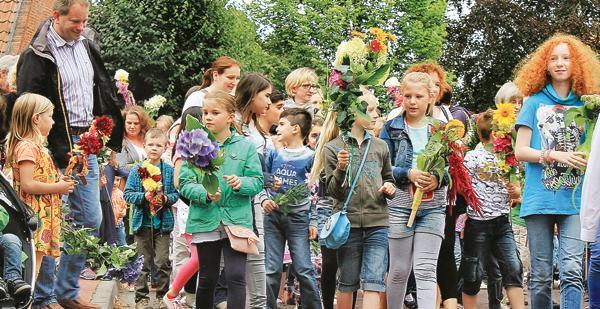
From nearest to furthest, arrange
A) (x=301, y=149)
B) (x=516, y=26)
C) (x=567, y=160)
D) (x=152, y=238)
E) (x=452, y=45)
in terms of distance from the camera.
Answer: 1. (x=567, y=160)
2. (x=301, y=149)
3. (x=152, y=238)
4. (x=516, y=26)
5. (x=452, y=45)

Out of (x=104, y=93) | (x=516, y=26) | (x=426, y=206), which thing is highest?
(x=516, y=26)

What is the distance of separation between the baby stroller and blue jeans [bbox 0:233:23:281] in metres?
0.14

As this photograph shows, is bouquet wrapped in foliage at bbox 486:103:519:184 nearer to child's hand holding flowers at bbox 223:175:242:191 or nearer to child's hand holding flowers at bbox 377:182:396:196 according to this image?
child's hand holding flowers at bbox 377:182:396:196

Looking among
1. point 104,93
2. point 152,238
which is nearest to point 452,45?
point 152,238

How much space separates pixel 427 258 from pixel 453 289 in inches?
27.5

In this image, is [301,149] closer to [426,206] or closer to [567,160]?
[426,206]

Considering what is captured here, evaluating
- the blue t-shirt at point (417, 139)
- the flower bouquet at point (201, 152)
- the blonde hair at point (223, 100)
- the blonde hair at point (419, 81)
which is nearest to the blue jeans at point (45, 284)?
the flower bouquet at point (201, 152)

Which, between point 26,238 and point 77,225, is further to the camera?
point 77,225

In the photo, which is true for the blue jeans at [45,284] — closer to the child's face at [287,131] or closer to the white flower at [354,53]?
the child's face at [287,131]

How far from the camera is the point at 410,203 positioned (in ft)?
29.4

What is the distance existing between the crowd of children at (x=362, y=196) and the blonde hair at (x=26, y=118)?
0.01m

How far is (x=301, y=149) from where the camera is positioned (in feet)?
33.5

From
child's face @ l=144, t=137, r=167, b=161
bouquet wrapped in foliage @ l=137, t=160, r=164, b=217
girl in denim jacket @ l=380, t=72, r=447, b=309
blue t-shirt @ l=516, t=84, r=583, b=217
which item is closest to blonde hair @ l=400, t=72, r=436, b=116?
girl in denim jacket @ l=380, t=72, r=447, b=309

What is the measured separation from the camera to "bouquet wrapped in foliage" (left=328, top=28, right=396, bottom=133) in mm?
8578
